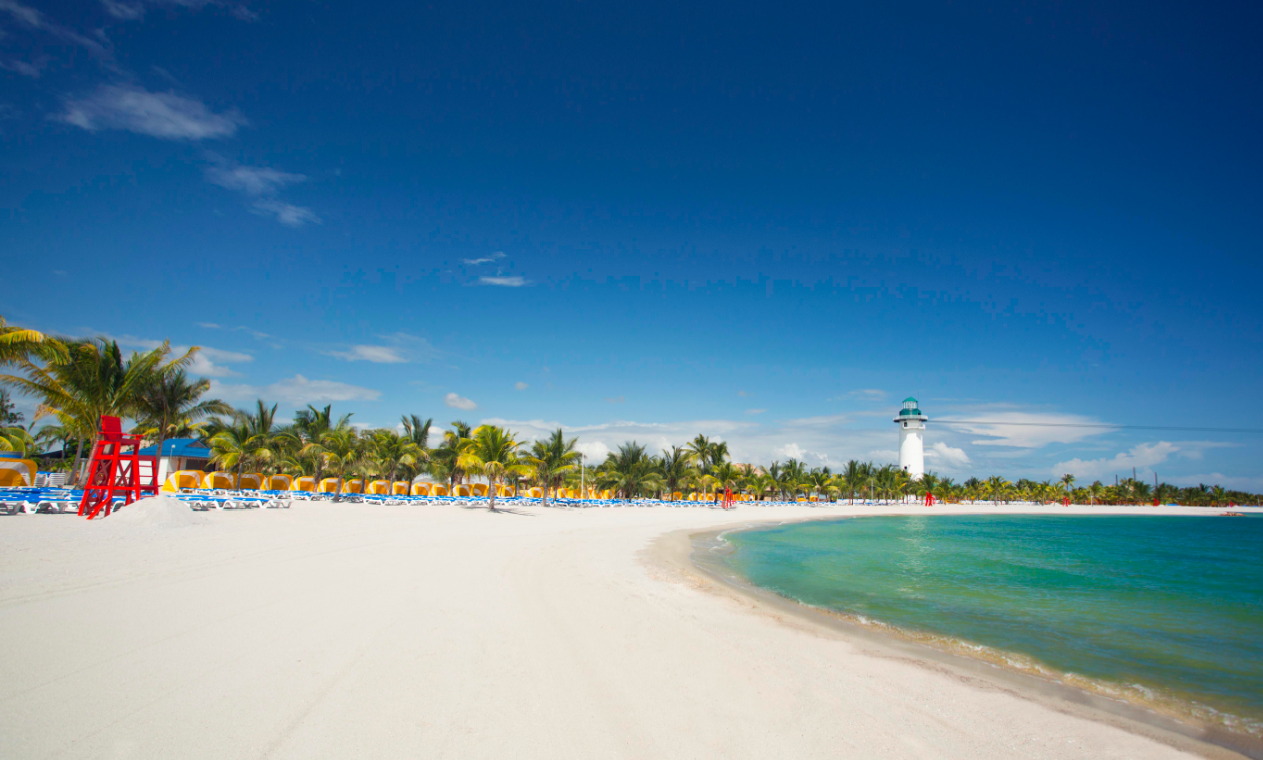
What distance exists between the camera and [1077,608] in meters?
11.3

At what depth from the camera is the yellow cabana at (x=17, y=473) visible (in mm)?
18062

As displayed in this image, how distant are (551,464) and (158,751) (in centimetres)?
3333

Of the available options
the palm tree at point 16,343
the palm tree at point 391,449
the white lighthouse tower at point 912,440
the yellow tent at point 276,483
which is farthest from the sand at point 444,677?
the white lighthouse tower at point 912,440

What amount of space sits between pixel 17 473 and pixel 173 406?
26.0 ft

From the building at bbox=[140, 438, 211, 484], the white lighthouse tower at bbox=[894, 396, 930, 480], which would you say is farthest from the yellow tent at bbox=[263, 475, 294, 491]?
the white lighthouse tower at bbox=[894, 396, 930, 480]

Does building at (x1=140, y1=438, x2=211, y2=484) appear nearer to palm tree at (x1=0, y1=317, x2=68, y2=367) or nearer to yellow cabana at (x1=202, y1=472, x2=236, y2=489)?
yellow cabana at (x1=202, y1=472, x2=236, y2=489)

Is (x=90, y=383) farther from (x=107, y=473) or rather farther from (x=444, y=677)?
(x=444, y=677)

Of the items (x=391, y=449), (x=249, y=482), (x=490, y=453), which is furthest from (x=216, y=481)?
(x=490, y=453)

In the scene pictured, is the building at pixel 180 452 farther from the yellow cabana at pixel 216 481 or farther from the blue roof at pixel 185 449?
the yellow cabana at pixel 216 481

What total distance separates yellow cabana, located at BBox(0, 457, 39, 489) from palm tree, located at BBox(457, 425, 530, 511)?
15.5m

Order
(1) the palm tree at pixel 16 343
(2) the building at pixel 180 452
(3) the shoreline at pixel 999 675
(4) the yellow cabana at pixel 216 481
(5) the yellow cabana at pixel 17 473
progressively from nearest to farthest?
(3) the shoreline at pixel 999 675, (1) the palm tree at pixel 16 343, (5) the yellow cabana at pixel 17 473, (4) the yellow cabana at pixel 216 481, (2) the building at pixel 180 452

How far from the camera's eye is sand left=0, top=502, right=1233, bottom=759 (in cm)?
356

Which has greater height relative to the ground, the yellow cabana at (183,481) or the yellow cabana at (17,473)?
the yellow cabana at (17,473)

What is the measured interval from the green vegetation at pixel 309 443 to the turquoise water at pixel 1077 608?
17351 millimetres
